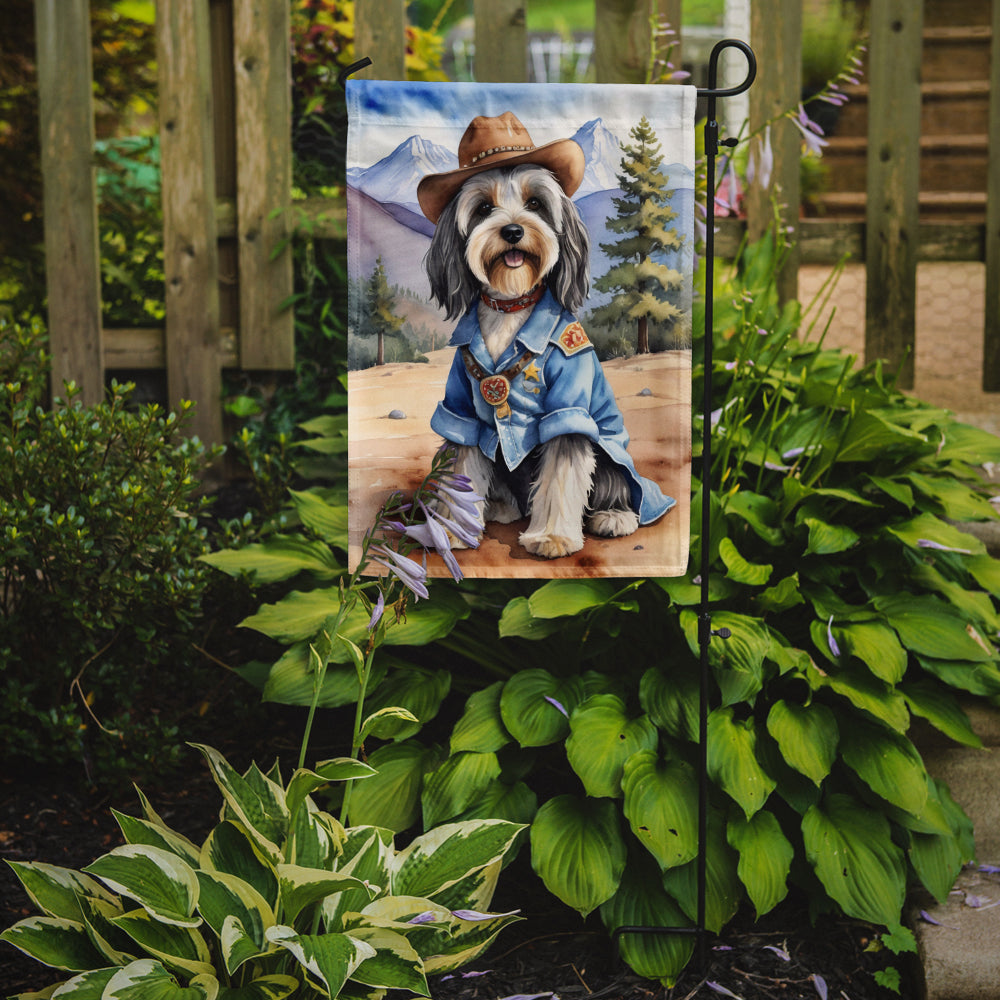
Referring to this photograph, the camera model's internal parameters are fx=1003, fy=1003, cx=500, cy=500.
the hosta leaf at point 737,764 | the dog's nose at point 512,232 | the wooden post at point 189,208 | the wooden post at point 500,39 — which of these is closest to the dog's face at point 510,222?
the dog's nose at point 512,232

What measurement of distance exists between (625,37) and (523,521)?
2.08 meters

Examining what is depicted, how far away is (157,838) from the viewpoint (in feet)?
5.45

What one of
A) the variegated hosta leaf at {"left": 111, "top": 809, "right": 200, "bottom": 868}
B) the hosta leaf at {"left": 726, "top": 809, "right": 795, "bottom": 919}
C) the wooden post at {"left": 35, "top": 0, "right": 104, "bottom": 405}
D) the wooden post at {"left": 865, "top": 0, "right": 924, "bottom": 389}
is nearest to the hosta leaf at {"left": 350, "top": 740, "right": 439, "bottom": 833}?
the variegated hosta leaf at {"left": 111, "top": 809, "right": 200, "bottom": 868}

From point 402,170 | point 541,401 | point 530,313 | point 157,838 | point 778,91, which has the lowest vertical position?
point 157,838

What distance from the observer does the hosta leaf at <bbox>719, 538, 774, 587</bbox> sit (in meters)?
2.07

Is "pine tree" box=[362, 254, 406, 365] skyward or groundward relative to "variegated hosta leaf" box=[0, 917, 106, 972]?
skyward

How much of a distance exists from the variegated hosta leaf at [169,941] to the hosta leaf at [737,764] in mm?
953

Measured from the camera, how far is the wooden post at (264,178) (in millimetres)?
3266

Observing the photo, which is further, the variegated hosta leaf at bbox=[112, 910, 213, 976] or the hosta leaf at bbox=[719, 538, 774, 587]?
the hosta leaf at bbox=[719, 538, 774, 587]

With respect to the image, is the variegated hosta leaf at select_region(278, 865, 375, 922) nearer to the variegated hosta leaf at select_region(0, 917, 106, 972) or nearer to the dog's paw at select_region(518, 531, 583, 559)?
the variegated hosta leaf at select_region(0, 917, 106, 972)

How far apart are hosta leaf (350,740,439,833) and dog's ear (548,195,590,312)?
97 cm

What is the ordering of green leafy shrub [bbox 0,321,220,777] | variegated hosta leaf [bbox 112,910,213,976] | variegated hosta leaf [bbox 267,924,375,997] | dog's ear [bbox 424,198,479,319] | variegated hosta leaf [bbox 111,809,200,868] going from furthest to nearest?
green leafy shrub [bbox 0,321,220,777] → dog's ear [bbox 424,198,479,319] → variegated hosta leaf [bbox 111,809,200,868] → variegated hosta leaf [bbox 112,910,213,976] → variegated hosta leaf [bbox 267,924,375,997]

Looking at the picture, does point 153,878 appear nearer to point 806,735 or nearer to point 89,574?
point 89,574

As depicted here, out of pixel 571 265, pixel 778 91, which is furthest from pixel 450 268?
pixel 778 91
